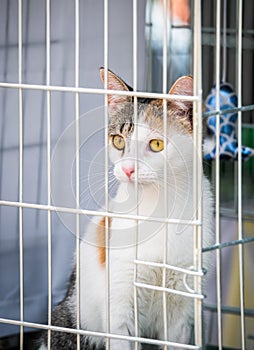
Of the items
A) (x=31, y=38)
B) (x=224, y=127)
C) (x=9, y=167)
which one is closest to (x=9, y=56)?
(x=31, y=38)

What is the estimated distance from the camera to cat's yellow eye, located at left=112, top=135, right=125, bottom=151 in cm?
169

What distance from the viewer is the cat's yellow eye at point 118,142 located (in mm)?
1688

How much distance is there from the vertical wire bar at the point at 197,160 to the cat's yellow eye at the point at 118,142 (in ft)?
0.73

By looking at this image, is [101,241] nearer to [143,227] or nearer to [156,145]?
[143,227]

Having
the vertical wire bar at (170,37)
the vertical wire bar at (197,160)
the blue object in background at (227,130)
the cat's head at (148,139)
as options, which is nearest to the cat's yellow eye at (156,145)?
the cat's head at (148,139)

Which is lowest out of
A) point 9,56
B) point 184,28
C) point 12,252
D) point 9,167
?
point 12,252

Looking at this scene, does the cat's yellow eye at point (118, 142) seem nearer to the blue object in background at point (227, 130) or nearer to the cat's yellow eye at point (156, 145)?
the cat's yellow eye at point (156, 145)

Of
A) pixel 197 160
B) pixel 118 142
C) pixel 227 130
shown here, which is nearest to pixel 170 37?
pixel 227 130

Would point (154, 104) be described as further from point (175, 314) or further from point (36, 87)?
point (175, 314)

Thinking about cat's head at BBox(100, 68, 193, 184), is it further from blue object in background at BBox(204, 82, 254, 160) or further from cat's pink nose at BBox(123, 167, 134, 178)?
blue object in background at BBox(204, 82, 254, 160)

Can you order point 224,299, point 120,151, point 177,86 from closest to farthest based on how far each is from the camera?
point 177,86 → point 120,151 → point 224,299

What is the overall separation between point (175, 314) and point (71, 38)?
732 mm

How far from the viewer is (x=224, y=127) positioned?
7.79 feet

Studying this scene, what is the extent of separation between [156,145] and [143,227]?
18cm
